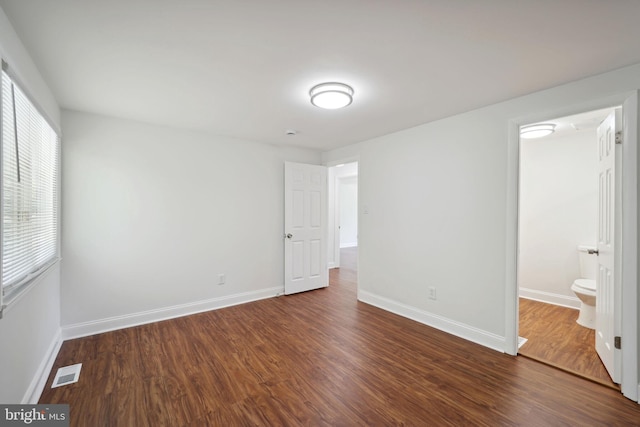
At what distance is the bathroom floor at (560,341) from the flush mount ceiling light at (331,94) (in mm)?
2826

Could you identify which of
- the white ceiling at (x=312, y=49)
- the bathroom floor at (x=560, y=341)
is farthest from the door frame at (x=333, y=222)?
the white ceiling at (x=312, y=49)

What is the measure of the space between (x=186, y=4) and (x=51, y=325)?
116 inches

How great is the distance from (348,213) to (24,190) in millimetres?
8368

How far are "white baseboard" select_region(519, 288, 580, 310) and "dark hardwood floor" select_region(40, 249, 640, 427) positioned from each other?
2.00 metres

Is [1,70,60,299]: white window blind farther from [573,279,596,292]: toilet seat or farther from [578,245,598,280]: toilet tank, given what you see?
[578,245,598,280]: toilet tank

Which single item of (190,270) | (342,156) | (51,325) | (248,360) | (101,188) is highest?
(342,156)

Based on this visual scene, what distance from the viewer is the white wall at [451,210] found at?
258 centimetres

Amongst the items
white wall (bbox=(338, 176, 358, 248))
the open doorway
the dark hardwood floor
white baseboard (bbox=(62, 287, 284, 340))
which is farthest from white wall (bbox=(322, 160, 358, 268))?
the dark hardwood floor

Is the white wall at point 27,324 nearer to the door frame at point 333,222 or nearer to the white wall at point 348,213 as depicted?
the door frame at point 333,222

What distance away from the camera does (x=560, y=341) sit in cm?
280

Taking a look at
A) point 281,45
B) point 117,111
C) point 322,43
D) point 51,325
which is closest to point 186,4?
point 281,45

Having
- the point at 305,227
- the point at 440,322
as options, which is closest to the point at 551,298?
the point at 440,322

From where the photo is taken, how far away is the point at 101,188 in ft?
9.97

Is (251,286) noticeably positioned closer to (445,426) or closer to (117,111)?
(117,111)
